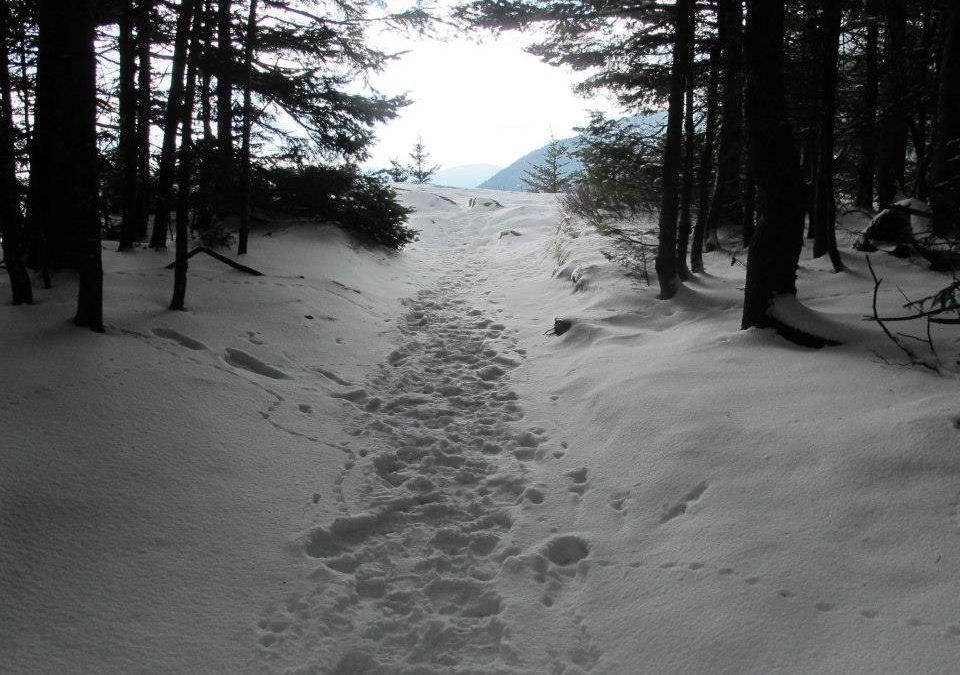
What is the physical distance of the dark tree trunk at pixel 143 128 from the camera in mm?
9789

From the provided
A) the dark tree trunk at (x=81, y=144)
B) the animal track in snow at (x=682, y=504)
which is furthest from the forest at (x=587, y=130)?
the animal track in snow at (x=682, y=504)

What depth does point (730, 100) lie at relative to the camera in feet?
30.5

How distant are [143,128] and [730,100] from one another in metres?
10.3

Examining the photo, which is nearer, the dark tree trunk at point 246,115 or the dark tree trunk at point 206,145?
the dark tree trunk at point 206,145

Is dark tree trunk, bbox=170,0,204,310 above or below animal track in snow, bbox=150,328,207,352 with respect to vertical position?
above

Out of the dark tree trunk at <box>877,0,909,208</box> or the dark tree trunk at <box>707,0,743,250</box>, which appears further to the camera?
the dark tree trunk at <box>877,0,909,208</box>

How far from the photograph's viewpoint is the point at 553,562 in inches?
138

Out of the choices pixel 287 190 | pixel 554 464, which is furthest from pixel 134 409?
pixel 287 190

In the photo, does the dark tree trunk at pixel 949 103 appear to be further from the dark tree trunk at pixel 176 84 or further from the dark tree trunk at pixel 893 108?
the dark tree trunk at pixel 176 84

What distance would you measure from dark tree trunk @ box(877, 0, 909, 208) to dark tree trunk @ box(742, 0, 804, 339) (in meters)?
4.49

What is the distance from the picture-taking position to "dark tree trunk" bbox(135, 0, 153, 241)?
9789 mm

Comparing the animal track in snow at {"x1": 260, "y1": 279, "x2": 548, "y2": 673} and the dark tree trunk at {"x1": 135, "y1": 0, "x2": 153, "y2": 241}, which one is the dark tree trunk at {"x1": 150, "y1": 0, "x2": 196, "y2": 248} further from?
the animal track in snow at {"x1": 260, "y1": 279, "x2": 548, "y2": 673}

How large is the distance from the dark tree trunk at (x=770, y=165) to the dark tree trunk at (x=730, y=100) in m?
1.85

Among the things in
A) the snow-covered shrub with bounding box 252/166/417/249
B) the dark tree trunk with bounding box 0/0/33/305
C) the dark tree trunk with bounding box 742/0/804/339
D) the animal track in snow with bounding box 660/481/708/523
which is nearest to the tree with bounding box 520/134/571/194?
the snow-covered shrub with bounding box 252/166/417/249
